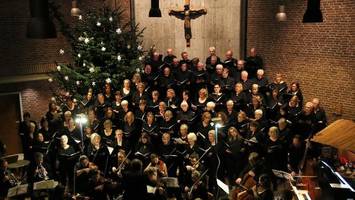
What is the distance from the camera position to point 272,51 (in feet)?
45.2

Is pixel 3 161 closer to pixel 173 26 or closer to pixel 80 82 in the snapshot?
pixel 80 82

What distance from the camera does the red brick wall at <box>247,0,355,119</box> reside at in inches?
449

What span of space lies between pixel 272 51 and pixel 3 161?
8954 millimetres

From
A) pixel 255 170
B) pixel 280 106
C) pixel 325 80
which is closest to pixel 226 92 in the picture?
pixel 280 106

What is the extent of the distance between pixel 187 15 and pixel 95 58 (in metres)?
4.14

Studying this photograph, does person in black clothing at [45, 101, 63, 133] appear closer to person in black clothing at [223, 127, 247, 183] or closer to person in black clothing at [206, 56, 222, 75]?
person in black clothing at [223, 127, 247, 183]

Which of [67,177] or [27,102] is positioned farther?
[27,102]

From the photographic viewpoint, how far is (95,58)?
1265 cm

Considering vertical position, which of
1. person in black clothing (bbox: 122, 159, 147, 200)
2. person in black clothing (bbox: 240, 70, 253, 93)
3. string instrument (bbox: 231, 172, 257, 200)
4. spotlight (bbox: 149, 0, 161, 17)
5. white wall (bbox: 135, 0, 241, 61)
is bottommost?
string instrument (bbox: 231, 172, 257, 200)

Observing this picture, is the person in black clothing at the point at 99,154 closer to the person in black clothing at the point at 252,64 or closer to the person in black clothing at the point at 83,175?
the person in black clothing at the point at 83,175

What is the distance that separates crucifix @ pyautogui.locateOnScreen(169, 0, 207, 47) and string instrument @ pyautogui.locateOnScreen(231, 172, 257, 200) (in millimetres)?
8340

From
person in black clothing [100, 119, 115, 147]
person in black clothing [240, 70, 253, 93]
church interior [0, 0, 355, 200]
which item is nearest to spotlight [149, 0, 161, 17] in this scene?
church interior [0, 0, 355, 200]

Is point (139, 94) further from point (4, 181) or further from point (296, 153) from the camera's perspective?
point (296, 153)

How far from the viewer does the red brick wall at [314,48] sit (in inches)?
449
